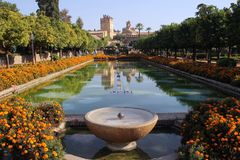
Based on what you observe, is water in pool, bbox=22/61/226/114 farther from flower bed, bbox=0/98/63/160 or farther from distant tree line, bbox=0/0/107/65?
distant tree line, bbox=0/0/107/65

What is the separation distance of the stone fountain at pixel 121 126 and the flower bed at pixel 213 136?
1.10 metres

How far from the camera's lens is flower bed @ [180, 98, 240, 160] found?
5379 millimetres

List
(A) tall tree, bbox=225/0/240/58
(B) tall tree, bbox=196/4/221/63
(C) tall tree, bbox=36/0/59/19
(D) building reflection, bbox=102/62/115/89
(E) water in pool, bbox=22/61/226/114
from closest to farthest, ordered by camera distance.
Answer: (E) water in pool, bbox=22/61/226/114 → (D) building reflection, bbox=102/62/115/89 → (A) tall tree, bbox=225/0/240/58 → (B) tall tree, bbox=196/4/221/63 → (C) tall tree, bbox=36/0/59/19

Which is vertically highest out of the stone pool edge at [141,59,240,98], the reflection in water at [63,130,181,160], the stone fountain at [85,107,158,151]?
the stone fountain at [85,107,158,151]

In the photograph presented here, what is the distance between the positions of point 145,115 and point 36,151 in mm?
3857

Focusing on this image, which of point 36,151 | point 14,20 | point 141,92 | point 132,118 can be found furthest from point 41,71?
point 36,151

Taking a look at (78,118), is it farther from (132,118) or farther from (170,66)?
(170,66)

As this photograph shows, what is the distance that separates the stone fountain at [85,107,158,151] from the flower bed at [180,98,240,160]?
1100 mm

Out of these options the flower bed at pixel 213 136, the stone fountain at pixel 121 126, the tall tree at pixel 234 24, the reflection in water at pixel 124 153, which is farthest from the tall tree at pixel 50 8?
the flower bed at pixel 213 136

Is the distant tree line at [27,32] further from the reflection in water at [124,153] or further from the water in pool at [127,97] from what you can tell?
the reflection in water at [124,153]

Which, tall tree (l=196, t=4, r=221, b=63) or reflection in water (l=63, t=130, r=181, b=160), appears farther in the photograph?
tall tree (l=196, t=4, r=221, b=63)

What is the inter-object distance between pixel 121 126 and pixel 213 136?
7.18 ft

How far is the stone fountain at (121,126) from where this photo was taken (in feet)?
23.2

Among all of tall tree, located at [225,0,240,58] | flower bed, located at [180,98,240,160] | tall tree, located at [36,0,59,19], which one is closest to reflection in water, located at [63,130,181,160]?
flower bed, located at [180,98,240,160]
